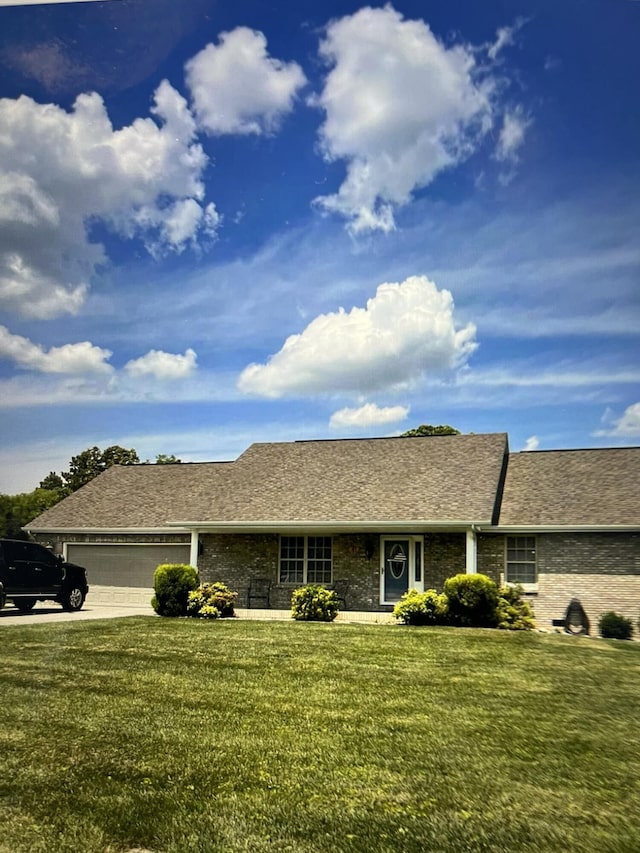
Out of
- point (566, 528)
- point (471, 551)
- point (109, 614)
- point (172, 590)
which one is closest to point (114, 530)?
point (109, 614)

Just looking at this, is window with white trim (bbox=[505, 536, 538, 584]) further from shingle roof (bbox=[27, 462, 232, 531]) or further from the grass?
shingle roof (bbox=[27, 462, 232, 531])

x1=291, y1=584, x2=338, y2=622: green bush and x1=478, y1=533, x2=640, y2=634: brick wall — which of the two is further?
x1=291, y1=584, x2=338, y2=622: green bush

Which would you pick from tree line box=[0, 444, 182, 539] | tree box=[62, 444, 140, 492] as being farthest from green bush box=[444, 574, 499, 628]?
tree line box=[0, 444, 182, 539]

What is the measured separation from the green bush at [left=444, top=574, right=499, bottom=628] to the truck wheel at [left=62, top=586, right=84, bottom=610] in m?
7.07

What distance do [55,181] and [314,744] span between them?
3.65 meters

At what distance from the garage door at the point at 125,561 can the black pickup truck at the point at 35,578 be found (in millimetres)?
2363

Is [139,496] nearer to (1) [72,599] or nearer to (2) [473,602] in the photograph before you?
(1) [72,599]

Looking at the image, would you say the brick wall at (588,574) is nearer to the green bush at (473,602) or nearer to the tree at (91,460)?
the green bush at (473,602)

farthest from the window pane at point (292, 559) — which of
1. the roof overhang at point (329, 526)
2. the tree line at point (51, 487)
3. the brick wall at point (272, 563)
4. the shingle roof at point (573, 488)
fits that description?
the tree line at point (51, 487)

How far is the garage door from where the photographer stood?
58.0 ft

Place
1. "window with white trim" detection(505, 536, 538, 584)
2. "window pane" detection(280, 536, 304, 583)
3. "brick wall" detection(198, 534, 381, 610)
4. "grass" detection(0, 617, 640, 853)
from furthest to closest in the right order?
"window pane" detection(280, 536, 304, 583), "brick wall" detection(198, 534, 381, 610), "window with white trim" detection(505, 536, 538, 584), "grass" detection(0, 617, 640, 853)

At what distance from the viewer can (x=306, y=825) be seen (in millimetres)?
3510

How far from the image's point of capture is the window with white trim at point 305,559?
16297 mm

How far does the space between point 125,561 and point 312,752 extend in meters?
14.1
